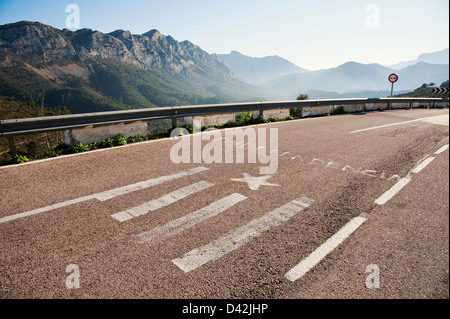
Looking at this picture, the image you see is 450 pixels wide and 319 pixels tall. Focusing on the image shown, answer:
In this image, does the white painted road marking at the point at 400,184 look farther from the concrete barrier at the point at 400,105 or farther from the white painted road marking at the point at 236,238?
the concrete barrier at the point at 400,105

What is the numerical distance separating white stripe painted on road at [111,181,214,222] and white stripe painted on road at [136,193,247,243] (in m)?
0.50

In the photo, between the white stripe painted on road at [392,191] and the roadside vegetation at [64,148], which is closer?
the white stripe painted on road at [392,191]

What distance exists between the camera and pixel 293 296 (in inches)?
93.4

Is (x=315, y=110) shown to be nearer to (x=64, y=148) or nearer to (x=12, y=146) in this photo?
(x=64, y=148)

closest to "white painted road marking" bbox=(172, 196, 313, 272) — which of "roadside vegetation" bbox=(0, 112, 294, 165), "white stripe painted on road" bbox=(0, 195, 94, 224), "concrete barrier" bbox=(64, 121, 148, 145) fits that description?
"white stripe painted on road" bbox=(0, 195, 94, 224)

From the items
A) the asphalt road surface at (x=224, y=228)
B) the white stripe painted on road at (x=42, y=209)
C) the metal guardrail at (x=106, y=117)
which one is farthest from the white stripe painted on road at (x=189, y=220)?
the metal guardrail at (x=106, y=117)

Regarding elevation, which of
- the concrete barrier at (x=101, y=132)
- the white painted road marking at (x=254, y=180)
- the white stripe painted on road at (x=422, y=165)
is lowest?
the white painted road marking at (x=254, y=180)

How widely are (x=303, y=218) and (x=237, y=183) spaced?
4.90 ft

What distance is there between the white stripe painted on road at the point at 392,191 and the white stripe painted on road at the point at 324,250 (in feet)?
2.45

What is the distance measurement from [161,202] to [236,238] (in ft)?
4.69

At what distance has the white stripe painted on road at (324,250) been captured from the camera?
8.68 feet

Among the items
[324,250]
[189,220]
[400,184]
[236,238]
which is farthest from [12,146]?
[400,184]
